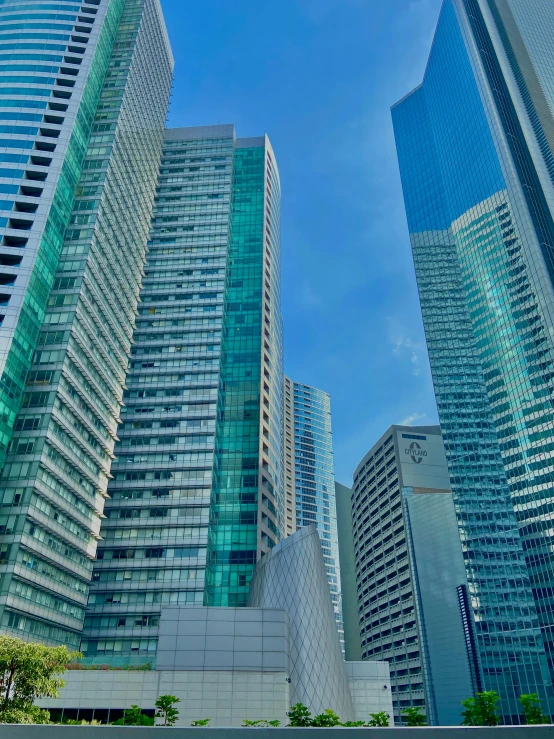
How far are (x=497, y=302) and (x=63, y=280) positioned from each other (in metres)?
101

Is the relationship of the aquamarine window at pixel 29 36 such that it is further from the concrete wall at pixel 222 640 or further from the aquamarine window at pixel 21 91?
the concrete wall at pixel 222 640

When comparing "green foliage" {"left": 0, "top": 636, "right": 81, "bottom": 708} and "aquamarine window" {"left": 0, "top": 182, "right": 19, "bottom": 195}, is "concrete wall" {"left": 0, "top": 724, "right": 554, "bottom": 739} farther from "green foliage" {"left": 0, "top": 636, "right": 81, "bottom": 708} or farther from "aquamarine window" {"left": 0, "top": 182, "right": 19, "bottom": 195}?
"aquamarine window" {"left": 0, "top": 182, "right": 19, "bottom": 195}

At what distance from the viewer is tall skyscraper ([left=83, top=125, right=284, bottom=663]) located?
93.2 metres

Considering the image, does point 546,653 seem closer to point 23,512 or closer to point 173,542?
point 173,542

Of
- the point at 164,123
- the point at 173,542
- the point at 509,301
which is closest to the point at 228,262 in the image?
the point at 164,123

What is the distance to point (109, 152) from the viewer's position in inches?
3989

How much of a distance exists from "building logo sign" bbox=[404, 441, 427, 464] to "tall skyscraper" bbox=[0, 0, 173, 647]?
90811 millimetres

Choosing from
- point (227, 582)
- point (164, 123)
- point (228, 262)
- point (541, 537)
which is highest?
point (164, 123)

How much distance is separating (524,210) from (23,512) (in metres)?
123

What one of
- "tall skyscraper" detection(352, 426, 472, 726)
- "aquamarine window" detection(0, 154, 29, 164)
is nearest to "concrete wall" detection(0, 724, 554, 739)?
"aquamarine window" detection(0, 154, 29, 164)

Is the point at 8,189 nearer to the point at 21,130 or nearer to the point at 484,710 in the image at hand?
the point at 21,130

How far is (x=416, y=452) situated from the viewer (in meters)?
167

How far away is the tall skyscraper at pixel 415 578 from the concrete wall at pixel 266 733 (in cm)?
11569

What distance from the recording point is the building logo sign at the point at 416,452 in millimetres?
166250
